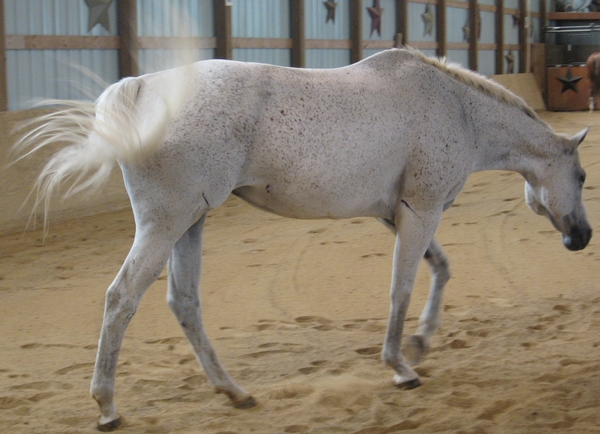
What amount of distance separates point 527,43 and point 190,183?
61.4 feet

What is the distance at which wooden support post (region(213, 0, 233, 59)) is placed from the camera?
10.5 metres

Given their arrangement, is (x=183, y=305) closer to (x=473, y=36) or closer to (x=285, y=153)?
(x=285, y=153)

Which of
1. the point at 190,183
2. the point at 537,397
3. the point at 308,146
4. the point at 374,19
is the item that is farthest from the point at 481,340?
the point at 374,19

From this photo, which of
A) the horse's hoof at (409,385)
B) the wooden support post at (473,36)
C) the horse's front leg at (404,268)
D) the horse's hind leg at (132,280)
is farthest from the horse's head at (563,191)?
the wooden support post at (473,36)

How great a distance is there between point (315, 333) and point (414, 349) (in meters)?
0.85

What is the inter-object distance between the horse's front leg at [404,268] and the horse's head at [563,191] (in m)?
0.87

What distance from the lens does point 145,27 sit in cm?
933

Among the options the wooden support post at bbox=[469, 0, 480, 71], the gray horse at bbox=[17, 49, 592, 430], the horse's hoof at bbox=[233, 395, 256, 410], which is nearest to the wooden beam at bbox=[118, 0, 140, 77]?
the gray horse at bbox=[17, 49, 592, 430]

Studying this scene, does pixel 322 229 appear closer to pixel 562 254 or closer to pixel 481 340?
pixel 562 254

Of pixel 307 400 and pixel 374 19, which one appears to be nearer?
pixel 307 400

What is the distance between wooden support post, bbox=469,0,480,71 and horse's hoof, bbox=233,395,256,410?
49.4ft

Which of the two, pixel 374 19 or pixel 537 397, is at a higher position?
pixel 374 19

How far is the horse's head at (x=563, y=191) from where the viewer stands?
14.3 feet

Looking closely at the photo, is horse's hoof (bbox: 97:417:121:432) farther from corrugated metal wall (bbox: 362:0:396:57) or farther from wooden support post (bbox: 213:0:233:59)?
corrugated metal wall (bbox: 362:0:396:57)
